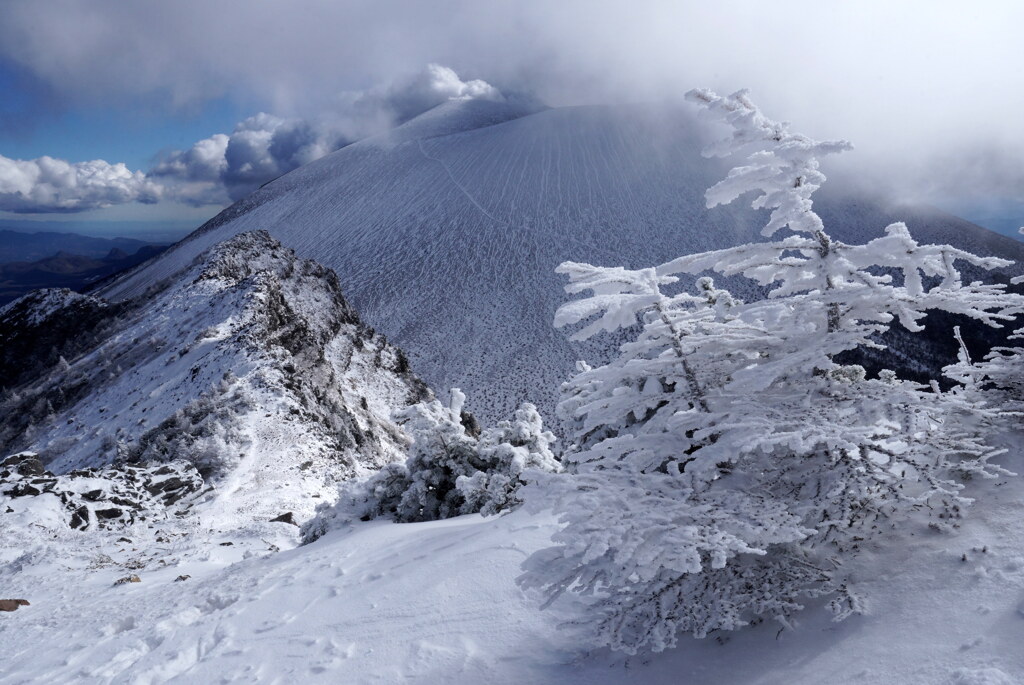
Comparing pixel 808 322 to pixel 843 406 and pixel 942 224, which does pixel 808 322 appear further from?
pixel 942 224

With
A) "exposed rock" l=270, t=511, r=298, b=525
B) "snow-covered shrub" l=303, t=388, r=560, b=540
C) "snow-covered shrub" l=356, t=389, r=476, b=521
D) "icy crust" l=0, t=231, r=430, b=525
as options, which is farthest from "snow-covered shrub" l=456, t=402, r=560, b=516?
"icy crust" l=0, t=231, r=430, b=525

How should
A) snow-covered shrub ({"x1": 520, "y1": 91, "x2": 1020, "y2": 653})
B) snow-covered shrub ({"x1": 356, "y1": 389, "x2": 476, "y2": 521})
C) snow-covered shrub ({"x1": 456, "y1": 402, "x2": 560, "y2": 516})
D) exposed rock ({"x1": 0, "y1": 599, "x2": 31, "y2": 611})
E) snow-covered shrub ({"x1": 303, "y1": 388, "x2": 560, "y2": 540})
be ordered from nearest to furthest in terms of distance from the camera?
snow-covered shrub ({"x1": 520, "y1": 91, "x2": 1020, "y2": 653}) < exposed rock ({"x1": 0, "y1": 599, "x2": 31, "y2": 611}) < snow-covered shrub ({"x1": 456, "y1": 402, "x2": 560, "y2": 516}) < snow-covered shrub ({"x1": 303, "y1": 388, "x2": 560, "y2": 540}) < snow-covered shrub ({"x1": 356, "y1": 389, "x2": 476, "y2": 521})

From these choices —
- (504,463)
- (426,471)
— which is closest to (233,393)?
(426,471)

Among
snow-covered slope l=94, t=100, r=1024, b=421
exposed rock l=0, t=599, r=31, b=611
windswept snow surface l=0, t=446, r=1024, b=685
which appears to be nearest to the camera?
windswept snow surface l=0, t=446, r=1024, b=685

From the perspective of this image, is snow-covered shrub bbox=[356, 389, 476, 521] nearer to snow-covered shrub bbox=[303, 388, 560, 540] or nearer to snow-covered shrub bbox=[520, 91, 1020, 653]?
snow-covered shrub bbox=[303, 388, 560, 540]

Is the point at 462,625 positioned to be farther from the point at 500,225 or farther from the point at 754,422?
the point at 500,225

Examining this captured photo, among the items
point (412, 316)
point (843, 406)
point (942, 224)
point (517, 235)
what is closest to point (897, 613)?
point (843, 406)
